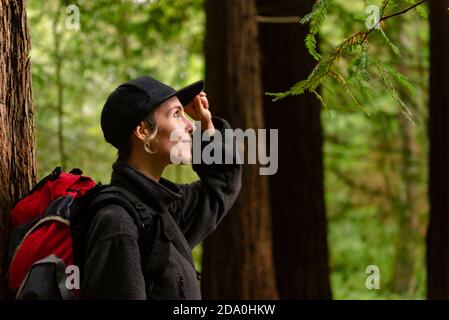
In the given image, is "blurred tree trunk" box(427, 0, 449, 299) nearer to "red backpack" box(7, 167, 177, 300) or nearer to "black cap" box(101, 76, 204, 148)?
"black cap" box(101, 76, 204, 148)

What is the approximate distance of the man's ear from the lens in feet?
12.1

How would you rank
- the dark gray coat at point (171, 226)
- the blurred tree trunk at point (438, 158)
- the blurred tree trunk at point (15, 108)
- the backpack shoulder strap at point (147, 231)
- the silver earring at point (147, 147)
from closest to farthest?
the dark gray coat at point (171, 226)
the backpack shoulder strap at point (147, 231)
the silver earring at point (147, 147)
the blurred tree trunk at point (15, 108)
the blurred tree trunk at point (438, 158)

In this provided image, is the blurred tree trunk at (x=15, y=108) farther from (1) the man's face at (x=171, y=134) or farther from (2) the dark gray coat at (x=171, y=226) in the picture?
(1) the man's face at (x=171, y=134)

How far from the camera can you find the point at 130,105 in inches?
144

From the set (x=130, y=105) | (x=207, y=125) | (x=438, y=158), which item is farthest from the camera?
(x=438, y=158)

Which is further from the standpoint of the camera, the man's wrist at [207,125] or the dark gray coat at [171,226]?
the man's wrist at [207,125]

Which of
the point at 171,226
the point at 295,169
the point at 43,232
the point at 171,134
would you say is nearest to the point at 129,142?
the point at 171,134

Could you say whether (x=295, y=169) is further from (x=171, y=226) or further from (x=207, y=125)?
(x=171, y=226)

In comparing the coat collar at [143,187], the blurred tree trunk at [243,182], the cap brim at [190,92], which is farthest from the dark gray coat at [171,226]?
the blurred tree trunk at [243,182]

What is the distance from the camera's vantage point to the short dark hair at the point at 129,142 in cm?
369

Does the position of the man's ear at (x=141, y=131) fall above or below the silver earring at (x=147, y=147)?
above

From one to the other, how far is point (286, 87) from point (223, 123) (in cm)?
444

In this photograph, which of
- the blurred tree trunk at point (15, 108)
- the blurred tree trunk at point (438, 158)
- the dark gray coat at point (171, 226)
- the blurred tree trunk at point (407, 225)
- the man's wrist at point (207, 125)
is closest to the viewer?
the dark gray coat at point (171, 226)

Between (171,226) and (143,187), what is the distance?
221 millimetres
